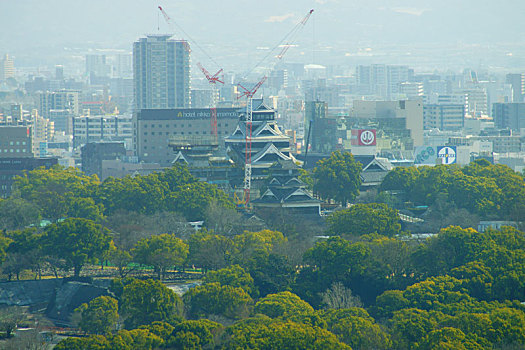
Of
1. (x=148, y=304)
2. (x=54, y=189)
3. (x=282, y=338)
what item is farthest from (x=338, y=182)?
(x=282, y=338)

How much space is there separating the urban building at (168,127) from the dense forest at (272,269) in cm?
5620

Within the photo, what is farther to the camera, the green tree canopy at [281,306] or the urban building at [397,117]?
the urban building at [397,117]

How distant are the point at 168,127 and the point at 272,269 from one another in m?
89.9

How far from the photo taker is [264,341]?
57.7 meters

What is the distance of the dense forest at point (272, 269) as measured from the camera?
Answer: 2370 inches

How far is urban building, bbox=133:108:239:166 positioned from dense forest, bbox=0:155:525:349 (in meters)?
56.2

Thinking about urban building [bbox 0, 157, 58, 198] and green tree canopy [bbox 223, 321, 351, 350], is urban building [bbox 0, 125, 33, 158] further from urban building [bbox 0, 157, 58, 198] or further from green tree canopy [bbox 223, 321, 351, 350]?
green tree canopy [bbox 223, 321, 351, 350]

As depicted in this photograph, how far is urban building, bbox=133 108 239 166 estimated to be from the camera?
161750 mm

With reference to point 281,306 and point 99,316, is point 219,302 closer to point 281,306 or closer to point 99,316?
point 281,306

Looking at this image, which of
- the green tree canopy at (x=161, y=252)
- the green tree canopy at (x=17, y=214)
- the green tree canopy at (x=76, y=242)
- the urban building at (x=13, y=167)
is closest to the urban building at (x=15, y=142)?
the urban building at (x=13, y=167)

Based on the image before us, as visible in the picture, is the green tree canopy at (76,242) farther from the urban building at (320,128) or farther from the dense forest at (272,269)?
the urban building at (320,128)

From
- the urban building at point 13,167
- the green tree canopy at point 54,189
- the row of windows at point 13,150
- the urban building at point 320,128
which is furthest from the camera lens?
the urban building at point 320,128

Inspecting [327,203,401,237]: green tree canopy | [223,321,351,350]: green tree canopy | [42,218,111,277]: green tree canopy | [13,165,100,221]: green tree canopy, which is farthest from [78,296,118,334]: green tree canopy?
[13,165,100,221]: green tree canopy

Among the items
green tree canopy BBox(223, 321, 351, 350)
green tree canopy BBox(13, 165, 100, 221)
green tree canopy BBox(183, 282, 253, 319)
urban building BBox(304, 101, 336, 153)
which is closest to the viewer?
green tree canopy BBox(223, 321, 351, 350)
